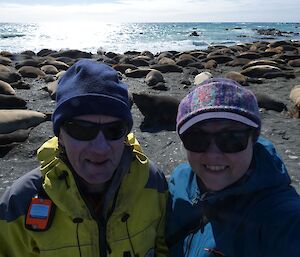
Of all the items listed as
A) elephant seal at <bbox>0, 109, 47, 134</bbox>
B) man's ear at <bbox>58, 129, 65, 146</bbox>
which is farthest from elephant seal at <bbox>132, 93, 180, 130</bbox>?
man's ear at <bbox>58, 129, 65, 146</bbox>

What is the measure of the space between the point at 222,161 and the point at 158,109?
5.28 m

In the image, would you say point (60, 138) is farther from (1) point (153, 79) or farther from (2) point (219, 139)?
(1) point (153, 79)

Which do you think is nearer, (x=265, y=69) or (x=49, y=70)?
(x=265, y=69)

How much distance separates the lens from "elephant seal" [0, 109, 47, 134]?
253 inches

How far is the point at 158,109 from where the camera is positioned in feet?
23.6

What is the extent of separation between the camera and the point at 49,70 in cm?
1404

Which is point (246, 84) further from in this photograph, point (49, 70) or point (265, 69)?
point (49, 70)

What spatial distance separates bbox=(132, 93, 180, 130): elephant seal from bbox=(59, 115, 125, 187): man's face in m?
4.97

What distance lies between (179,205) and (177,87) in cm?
874

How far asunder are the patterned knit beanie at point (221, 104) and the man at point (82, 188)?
1.07ft

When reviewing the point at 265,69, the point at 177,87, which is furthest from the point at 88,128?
the point at 265,69

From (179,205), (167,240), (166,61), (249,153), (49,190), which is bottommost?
(166,61)

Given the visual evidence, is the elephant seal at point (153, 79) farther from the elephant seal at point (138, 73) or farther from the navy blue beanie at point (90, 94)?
the navy blue beanie at point (90, 94)

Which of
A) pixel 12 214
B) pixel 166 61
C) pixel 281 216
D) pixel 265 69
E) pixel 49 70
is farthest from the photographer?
pixel 166 61
